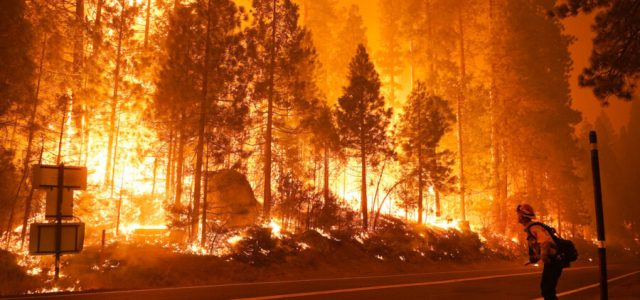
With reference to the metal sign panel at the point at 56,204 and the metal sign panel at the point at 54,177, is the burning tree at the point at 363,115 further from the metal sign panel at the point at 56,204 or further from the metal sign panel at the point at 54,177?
the metal sign panel at the point at 56,204

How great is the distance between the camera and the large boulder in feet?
67.2

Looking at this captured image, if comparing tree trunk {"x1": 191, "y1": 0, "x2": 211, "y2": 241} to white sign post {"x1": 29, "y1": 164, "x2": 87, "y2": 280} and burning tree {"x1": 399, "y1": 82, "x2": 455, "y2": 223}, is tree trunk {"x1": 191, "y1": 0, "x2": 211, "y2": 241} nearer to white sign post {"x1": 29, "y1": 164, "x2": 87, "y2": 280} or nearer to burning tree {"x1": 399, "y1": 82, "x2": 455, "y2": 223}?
white sign post {"x1": 29, "y1": 164, "x2": 87, "y2": 280}

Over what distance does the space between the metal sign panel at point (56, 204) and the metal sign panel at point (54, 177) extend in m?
0.21

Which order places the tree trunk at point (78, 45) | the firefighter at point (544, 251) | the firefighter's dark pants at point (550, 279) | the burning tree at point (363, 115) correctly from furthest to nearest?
the burning tree at point (363, 115) → the tree trunk at point (78, 45) → the firefighter's dark pants at point (550, 279) → the firefighter at point (544, 251)

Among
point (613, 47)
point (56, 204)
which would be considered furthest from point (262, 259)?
point (613, 47)

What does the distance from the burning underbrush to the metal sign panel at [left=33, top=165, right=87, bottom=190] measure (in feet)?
8.90

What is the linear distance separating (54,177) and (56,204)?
747 millimetres

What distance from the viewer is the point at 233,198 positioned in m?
21.4

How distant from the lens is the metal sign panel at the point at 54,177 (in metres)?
10.8

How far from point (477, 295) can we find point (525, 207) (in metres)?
4.24

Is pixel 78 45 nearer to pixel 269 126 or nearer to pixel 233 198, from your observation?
pixel 269 126

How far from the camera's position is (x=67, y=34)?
746 inches

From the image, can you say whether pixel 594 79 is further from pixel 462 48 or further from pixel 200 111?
pixel 462 48

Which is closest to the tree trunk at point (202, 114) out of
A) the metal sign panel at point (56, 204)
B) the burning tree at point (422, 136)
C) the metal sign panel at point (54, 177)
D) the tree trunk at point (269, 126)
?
the tree trunk at point (269, 126)
